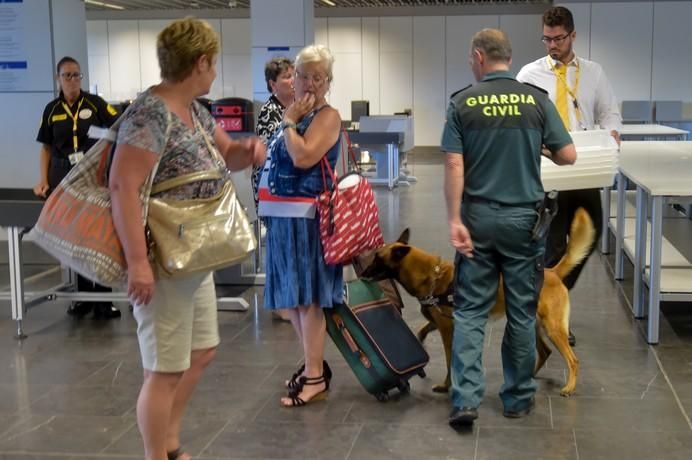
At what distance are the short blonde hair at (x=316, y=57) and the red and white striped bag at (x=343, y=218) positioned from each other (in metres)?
0.36

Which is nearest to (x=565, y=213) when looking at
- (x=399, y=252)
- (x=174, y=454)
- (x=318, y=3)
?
(x=399, y=252)

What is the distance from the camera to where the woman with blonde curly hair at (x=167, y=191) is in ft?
7.02

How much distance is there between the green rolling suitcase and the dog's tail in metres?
0.71

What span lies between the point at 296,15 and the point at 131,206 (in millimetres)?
8019

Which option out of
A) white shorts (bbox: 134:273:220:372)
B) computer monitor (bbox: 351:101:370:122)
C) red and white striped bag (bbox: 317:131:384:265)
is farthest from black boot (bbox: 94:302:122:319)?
computer monitor (bbox: 351:101:370:122)

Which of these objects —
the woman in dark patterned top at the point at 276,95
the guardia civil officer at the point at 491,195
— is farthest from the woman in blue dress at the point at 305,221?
the woman in dark patterned top at the point at 276,95

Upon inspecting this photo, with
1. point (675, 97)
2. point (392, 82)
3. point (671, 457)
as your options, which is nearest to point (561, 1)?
point (675, 97)

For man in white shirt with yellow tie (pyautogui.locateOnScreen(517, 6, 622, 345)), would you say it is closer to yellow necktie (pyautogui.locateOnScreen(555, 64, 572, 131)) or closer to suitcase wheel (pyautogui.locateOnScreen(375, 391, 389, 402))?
yellow necktie (pyautogui.locateOnScreen(555, 64, 572, 131))

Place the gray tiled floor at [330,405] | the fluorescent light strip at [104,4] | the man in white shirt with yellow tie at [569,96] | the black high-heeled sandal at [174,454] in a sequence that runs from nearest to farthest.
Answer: the black high-heeled sandal at [174,454], the gray tiled floor at [330,405], the man in white shirt with yellow tie at [569,96], the fluorescent light strip at [104,4]

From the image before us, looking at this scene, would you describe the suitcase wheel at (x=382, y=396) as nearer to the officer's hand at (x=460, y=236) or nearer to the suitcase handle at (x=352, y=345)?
the suitcase handle at (x=352, y=345)

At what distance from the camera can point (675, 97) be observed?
15.3m

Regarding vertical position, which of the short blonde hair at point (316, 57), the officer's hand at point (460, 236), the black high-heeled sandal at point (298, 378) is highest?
the short blonde hair at point (316, 57)

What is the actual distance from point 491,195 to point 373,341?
78cm

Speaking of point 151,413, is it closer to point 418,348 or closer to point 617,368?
point 418,348
